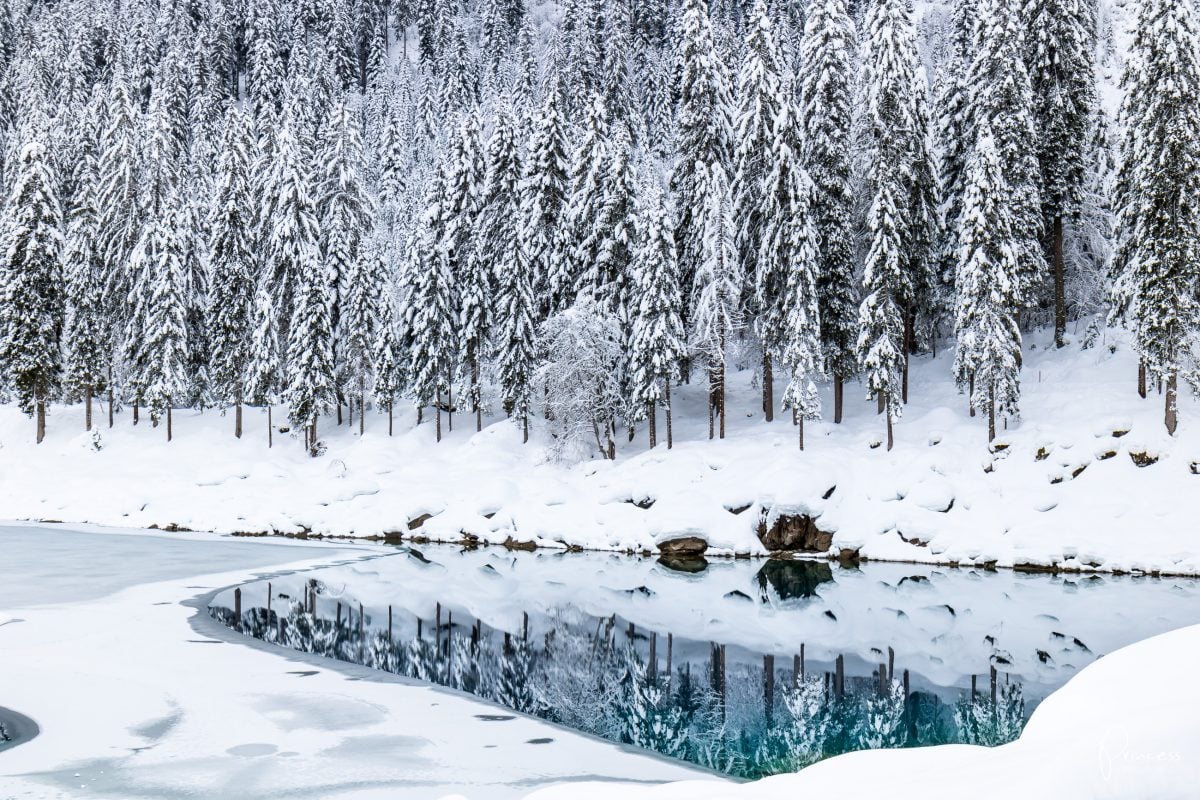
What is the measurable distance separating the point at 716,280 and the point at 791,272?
11.1ft

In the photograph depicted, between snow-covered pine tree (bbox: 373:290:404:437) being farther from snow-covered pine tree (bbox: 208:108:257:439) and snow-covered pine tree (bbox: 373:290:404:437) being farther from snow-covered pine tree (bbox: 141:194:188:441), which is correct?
snow-covered pine tree (bbox: 141:194:188:441)

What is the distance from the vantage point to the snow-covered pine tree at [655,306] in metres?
41.1

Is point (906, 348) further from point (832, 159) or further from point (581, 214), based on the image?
point (581, 214)

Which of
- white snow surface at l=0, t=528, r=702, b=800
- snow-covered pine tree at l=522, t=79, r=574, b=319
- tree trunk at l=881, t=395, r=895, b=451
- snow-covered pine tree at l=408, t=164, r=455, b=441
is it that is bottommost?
white snow surface at l=0, t=528, r=702, b=800

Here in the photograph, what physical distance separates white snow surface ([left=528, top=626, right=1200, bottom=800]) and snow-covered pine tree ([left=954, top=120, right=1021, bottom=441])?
33269 millimetres

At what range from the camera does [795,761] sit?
42.1ft

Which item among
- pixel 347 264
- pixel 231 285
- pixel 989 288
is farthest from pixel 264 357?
pixel 989 288

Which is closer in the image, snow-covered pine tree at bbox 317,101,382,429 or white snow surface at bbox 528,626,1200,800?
white snow surface at bbox 528,626,1200,800

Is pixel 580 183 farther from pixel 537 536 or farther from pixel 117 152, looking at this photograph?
pixel 117 152

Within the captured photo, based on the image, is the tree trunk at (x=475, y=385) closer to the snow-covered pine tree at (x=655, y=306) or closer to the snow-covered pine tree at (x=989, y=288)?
the snow-covered pine tree at (x=655, y=306)

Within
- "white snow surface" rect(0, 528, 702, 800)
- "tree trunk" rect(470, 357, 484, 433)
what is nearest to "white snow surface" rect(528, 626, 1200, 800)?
"white snow surface" rect(0, 528, 702, 800)

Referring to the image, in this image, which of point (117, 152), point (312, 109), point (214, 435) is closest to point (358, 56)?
point (312, 109)

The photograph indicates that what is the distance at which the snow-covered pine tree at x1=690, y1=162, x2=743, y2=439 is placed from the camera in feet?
134

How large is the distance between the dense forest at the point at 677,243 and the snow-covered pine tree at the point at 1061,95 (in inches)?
5.4
